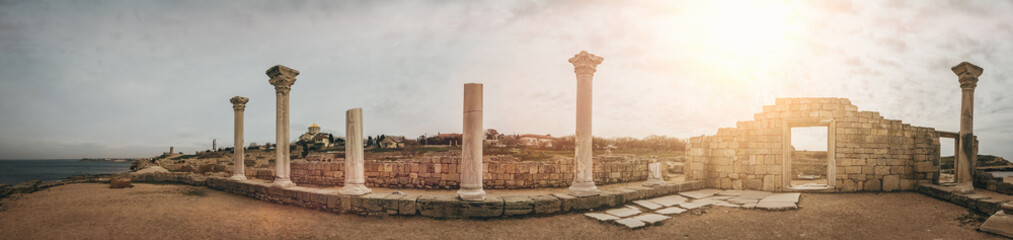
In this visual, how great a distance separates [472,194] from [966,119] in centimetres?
1421

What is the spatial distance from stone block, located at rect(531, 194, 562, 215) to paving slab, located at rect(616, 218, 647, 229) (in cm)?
130

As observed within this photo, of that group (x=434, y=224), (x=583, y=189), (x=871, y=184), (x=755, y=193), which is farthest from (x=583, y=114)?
(x=871, y=184)

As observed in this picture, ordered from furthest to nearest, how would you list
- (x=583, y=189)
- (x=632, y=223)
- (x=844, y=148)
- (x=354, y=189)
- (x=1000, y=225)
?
1. (x=844, y=148)
2. (x=354, y=189)
3. (x=583, y=189)
4. (x=632, y=223)
5. (x=1000, y=225)

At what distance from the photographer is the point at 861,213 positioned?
8.97 meters

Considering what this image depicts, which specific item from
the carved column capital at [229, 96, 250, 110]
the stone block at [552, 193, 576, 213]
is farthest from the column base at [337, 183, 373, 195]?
the carved column capital at [229, 96, 250, 110]

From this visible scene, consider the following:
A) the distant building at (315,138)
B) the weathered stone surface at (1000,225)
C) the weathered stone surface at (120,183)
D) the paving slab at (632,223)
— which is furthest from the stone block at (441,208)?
the distant building at (315,138)

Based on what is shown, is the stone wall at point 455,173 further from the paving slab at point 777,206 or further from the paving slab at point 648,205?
the paving slab at point 777,206

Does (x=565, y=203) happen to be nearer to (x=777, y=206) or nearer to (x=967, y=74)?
(x=777, y=206)

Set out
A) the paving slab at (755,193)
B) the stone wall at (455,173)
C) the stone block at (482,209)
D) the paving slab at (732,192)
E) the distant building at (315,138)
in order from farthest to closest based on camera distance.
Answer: the distant building at (315,138), the stone wall at (455,173), the paving slab at (732,192), the paving slab at (755,193), the stone block at (482,209)

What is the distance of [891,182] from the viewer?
1227 centimetres

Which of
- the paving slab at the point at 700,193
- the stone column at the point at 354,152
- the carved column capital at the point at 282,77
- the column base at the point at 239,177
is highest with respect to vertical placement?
the carved column capital at the point at 282,77

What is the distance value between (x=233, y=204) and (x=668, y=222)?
1054 centimetres

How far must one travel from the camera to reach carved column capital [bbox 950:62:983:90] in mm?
11109

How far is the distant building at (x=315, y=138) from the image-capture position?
164 ft
